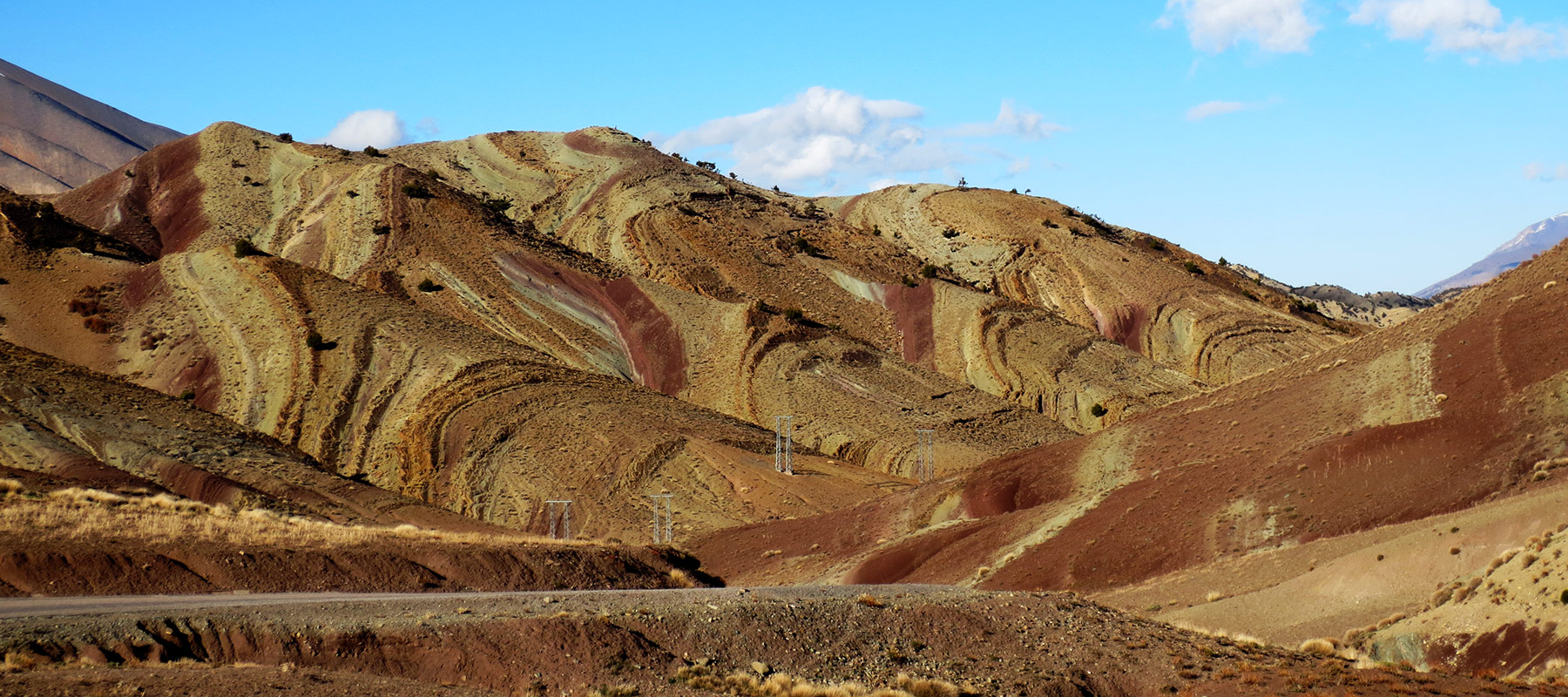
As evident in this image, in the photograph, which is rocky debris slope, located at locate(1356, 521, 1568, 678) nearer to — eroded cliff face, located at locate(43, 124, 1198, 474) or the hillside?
the hillside

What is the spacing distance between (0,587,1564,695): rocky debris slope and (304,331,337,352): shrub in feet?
141

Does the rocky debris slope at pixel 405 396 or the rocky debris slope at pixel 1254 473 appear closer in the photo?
the rocky debris slope at pixel 1254 473

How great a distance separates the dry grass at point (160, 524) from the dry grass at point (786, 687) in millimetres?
11645

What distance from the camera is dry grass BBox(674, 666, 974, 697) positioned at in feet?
56.3

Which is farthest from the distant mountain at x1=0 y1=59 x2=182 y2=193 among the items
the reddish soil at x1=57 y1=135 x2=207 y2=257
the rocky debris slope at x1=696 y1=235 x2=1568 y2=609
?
the rocky debris slope at x1=696 y1=235 x2=1568 y2=609

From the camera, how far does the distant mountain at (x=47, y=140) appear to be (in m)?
160

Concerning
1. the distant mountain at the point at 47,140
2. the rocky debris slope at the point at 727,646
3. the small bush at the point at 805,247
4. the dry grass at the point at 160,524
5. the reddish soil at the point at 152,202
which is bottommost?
the rocky debris slope at the point at 727,646

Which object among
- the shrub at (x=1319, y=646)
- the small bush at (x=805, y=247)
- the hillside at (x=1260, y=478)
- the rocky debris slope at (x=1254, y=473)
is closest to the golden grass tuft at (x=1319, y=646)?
the shrub at (x=1319, y=646)

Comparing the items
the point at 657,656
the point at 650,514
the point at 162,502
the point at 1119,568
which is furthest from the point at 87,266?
the point at 657,656

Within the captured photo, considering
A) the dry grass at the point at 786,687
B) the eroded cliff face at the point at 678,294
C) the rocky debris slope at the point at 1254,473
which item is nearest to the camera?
the dry grass at the point at 786,687

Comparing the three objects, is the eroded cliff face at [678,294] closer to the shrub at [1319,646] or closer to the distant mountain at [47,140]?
the shrub at [1319,646]

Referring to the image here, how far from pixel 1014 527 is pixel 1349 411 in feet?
33.6

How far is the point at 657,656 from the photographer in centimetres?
1803

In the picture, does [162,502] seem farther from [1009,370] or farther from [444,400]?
[1009,370]
